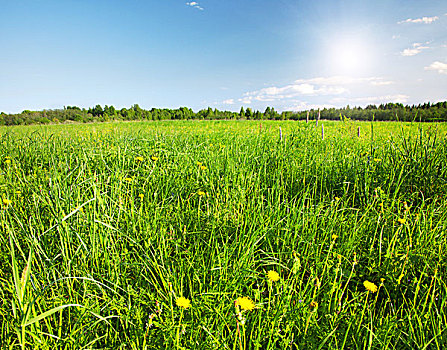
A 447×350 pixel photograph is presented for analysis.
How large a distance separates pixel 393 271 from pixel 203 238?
43.9 inches

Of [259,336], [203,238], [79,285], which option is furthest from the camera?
[203,238]

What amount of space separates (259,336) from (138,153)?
A: 2.68 meters

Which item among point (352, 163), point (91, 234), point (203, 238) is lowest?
point (203, 238)

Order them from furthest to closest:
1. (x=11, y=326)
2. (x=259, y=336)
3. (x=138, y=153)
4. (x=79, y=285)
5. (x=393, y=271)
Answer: (x=138, y=153) < (x=393, y=271) < (x=79, y=285) < (x=11, y=326) < (x=259, y=336)

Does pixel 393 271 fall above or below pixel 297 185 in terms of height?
below

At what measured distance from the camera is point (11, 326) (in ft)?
3.47

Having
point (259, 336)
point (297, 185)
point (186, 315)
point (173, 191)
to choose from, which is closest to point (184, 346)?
point (186, 315)

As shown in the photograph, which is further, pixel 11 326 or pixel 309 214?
pixel 309 214

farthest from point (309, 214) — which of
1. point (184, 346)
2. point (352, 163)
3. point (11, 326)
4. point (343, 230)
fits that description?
point (11, 326)

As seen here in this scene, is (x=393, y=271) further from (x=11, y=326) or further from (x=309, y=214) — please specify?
(x=11, y=326)

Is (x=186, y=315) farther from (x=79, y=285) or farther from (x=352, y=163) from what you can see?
(x=352, y=163)

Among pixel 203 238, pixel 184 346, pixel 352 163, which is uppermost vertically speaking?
pixel 352 163

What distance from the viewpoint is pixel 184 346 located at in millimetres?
1004

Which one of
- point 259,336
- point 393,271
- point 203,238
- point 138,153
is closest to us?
point 259,336
